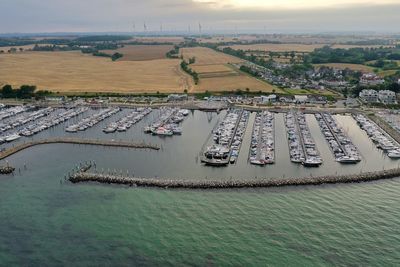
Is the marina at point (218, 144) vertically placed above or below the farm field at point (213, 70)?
below

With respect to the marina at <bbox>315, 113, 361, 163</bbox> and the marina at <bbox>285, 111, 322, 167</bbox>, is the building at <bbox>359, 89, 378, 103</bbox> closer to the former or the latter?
the marina at <bbox>315, 113, 361, 163</bbox>

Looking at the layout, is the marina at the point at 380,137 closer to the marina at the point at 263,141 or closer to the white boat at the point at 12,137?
the marina at the point at 263,141

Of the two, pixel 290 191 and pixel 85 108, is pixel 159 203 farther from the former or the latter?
pixel 85 108

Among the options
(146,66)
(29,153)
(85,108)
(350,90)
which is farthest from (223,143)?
(146,66)

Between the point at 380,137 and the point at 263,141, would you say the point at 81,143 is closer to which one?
the point at 263,141

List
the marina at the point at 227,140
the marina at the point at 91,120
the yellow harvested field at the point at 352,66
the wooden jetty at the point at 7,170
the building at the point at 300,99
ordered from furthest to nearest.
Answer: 1. the yellow harvested field at the point at 352,66
2. the building at the point at 300,99
3. the marina at the point at 91,120
4. the marina at the point at 227,140
5. the wooden jetty at the point at 7,170

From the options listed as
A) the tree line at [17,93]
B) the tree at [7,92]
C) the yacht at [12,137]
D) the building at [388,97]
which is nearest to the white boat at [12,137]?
the yacht at [12,137]
